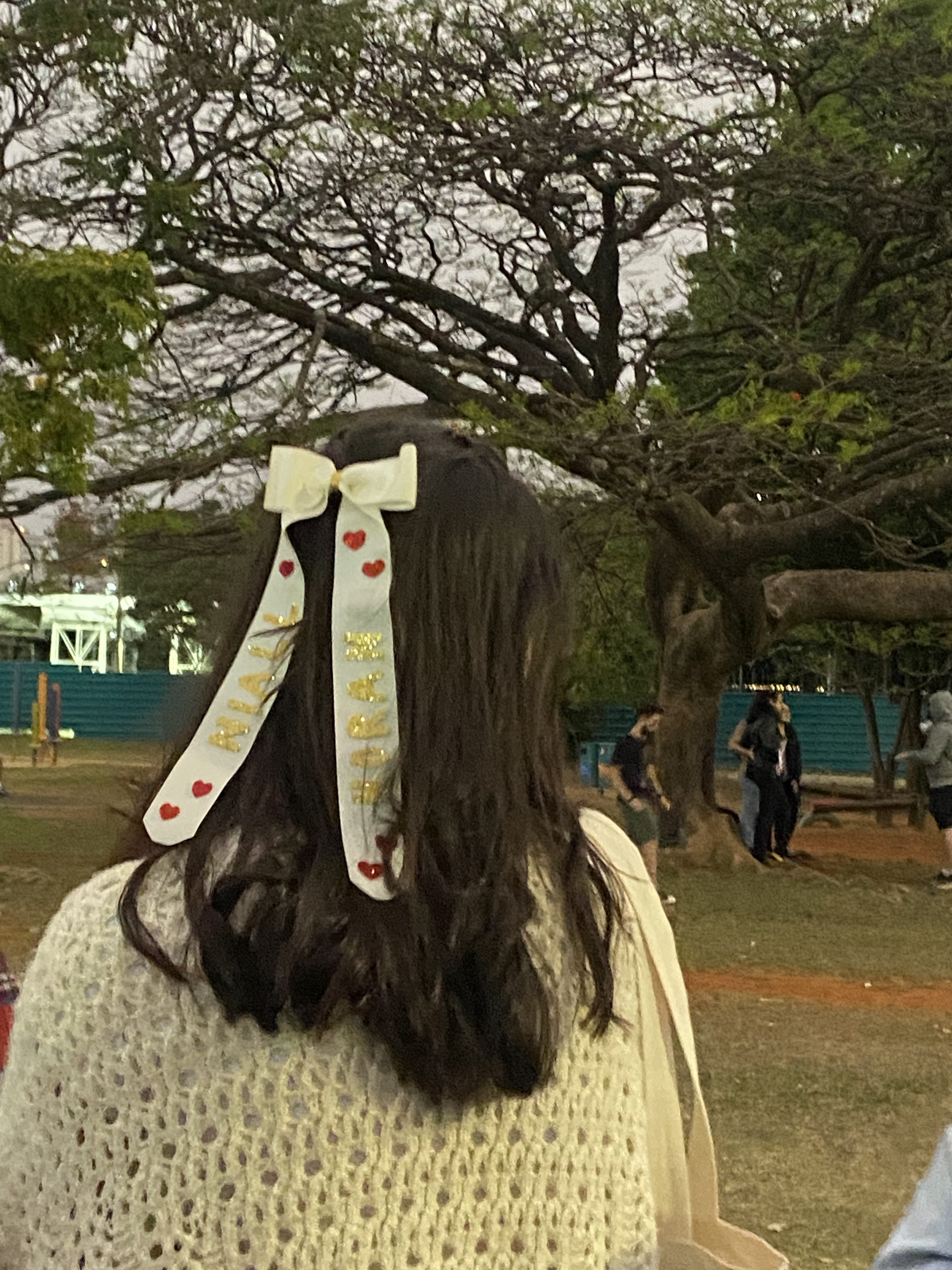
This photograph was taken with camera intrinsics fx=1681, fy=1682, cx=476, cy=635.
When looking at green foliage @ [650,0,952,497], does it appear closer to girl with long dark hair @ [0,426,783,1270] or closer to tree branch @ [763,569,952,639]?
tree branch @ [763,569,952,639]

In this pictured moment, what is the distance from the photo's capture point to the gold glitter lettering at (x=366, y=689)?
1.55m

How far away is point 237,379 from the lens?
16.5 metres

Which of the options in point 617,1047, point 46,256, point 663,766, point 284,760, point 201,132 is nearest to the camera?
point 284,760

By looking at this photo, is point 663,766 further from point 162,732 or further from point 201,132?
point 162,732

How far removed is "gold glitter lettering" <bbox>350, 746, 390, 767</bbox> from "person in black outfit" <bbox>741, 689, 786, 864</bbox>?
1656cm

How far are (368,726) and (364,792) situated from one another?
0.06m

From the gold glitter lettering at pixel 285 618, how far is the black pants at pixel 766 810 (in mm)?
16593

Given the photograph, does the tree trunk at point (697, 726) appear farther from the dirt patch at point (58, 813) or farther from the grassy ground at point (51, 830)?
the dirt patch at point (58, 813)

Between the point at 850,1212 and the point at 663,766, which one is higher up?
the point at 663,766

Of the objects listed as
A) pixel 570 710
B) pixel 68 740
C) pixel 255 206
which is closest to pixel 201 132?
pixel 255 206

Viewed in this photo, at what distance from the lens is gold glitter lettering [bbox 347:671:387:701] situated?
1.55 metres

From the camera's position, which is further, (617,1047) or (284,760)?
(617,1047)

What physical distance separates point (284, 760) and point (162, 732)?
259 mm

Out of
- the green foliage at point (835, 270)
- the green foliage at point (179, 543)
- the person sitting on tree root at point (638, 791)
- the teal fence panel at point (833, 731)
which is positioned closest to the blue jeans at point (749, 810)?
the green foliage at point (835, 270)
